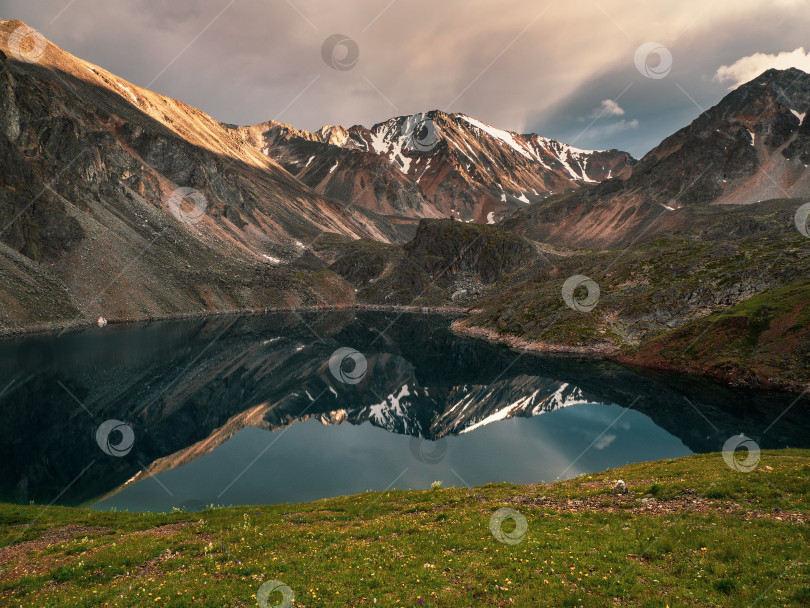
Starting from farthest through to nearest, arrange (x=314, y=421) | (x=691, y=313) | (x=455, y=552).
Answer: (x=691, y=313), (x=314, y=421), (x=455, y=552)

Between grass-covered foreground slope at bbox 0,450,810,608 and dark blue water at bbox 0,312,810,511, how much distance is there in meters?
11.7

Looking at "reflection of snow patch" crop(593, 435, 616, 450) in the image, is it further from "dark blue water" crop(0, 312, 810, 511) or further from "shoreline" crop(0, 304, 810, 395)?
"shoreline" crop(0, 304, 810, 395)

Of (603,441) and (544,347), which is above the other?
(544,347)

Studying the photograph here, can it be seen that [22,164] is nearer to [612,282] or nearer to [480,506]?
Answer: [480,506]

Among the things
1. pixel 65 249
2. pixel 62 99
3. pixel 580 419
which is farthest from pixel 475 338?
pixel 62 99

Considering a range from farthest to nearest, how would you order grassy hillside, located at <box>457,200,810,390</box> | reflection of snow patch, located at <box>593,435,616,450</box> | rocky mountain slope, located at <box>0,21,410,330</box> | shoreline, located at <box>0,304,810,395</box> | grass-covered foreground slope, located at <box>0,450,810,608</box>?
rocky mountain slope, located at <box>0,21,410,330</box>, grassy hillside, located at <box>457,200,810,390</box>, shoreline, located at <box>0,304,810,395</box>, reflection of snow patch, located at <box>593,435,616,450</box>, grass-covered foreground slope, located at <box>0,450,810,608</box>

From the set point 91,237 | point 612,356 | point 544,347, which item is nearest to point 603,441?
point 612,356

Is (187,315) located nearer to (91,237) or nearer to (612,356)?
(91,237)

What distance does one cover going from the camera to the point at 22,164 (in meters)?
121

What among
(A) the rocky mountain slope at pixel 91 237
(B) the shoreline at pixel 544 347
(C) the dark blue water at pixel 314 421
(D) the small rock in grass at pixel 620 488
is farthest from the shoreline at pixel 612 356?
(A) the rocky mountain slope at pixel 91 237

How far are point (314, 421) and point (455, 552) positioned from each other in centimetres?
4109

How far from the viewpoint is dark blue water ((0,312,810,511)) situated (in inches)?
1398

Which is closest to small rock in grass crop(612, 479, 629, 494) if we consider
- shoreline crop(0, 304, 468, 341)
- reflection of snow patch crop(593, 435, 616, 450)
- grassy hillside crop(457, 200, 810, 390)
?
reflection of snow patch crop(593, 435, 616, 450)

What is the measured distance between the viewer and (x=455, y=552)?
16031 mm
